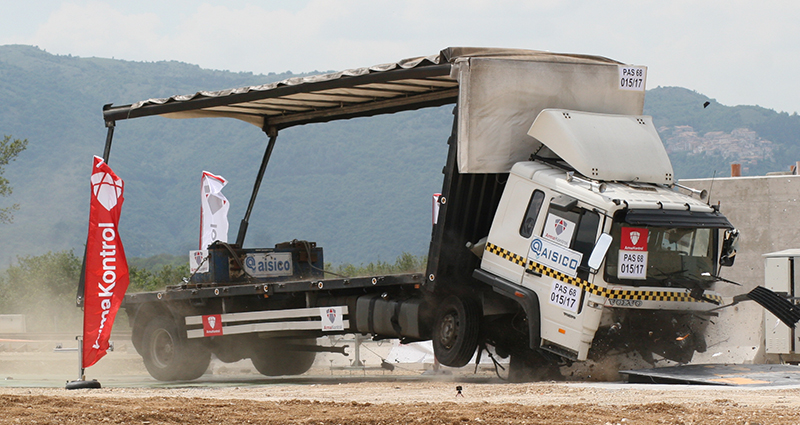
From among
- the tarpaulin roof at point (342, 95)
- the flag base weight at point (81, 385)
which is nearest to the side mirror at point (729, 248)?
the tarpaulin roof at point (342, 95)

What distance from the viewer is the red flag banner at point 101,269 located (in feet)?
41.0

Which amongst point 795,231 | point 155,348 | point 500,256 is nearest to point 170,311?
point 155,348

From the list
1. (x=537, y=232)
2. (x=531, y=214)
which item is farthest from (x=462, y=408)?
(x=531, y=214)

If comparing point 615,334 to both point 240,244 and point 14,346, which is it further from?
point 14,346

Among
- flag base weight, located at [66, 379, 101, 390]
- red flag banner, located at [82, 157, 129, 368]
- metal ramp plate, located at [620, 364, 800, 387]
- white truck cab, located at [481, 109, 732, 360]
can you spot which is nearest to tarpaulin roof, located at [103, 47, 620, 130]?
white truck cab, located at [481, 109, 732, 360]

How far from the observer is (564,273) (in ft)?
35.3

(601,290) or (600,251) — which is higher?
(600,251)

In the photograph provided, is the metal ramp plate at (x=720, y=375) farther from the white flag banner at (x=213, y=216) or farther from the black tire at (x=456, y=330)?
the white flag banner at (x=213, y=216)

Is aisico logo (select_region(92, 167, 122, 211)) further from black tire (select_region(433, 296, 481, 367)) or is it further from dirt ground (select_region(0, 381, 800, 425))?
black tire (select_region(433, 296, 481, 367))

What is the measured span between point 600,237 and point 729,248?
1.97 meters

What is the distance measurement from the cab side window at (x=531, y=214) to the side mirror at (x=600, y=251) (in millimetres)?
1039

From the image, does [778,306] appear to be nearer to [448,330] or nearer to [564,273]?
[564,273]

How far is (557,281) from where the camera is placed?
35.6ft

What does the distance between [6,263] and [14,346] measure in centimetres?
15686
